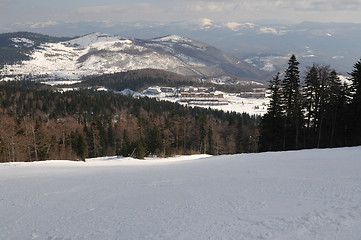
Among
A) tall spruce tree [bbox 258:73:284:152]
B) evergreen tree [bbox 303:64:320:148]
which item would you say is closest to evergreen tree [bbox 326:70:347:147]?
evergreen tree [bbox 303:64:320:148]

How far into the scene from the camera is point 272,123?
39.9 meters

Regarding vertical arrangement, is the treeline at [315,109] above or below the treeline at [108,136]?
above

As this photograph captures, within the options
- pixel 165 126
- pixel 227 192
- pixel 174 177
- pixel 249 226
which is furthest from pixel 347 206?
pixel 165 126

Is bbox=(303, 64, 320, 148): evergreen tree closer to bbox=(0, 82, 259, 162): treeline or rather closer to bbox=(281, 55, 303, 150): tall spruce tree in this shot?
bbox=(281, 55, 303, 150): tall spruce tree

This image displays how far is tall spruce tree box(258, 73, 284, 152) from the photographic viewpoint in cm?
3872

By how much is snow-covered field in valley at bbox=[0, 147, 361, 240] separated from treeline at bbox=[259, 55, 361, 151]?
23037mm

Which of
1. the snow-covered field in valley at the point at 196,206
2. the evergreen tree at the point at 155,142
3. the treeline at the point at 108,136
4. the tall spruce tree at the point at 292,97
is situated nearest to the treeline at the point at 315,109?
the tall spruce tree at the point at 292,97

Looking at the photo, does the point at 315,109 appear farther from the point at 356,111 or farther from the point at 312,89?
the point at 356,111

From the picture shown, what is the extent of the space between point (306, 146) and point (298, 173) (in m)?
29.9

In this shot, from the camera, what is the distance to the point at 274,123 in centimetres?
3969

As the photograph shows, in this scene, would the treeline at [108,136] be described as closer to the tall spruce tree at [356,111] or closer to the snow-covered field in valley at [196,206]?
the tall spruce tree at [356,111]

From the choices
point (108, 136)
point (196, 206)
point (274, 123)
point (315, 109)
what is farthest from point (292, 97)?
point (108, 136)

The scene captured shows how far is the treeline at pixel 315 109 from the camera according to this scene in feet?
116

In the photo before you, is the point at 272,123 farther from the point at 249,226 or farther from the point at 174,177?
the point at 249,226
